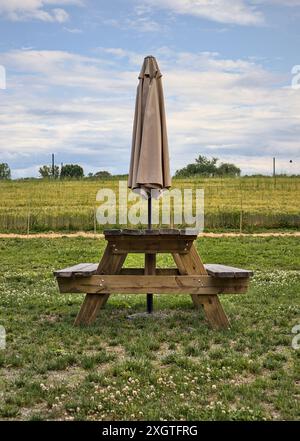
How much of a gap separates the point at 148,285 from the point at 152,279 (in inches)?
3.3

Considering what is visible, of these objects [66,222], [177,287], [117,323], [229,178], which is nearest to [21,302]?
[117,323]

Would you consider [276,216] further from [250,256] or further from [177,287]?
[177,287]

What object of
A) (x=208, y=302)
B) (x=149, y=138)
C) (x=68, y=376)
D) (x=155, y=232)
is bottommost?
(x=68, y=376)

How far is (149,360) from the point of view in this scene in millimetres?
5633

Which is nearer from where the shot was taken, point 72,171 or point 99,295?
point 99,295

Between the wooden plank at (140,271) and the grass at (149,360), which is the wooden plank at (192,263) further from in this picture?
the wooden plank at (140,271)

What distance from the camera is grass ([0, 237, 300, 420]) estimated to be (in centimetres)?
432

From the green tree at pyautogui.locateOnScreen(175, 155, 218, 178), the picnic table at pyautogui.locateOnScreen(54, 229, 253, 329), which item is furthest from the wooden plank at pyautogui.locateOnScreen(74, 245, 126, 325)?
the green tree at pyautogui.locateOnScreen(175, 155, 218, 178)

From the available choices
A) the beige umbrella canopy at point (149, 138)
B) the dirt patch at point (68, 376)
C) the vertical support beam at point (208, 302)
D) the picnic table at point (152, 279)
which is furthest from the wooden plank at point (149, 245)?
the dirt patch at point (68, 376)

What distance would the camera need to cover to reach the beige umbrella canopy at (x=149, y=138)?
7.47m

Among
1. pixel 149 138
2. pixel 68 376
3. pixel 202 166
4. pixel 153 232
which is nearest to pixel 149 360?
pixel 68 376

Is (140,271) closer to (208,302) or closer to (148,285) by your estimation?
(148,285)

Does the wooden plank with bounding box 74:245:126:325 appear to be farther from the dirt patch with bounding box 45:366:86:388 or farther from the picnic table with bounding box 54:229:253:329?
the dirt patch with bounding box 45:366:86:388

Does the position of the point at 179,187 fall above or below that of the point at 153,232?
above
